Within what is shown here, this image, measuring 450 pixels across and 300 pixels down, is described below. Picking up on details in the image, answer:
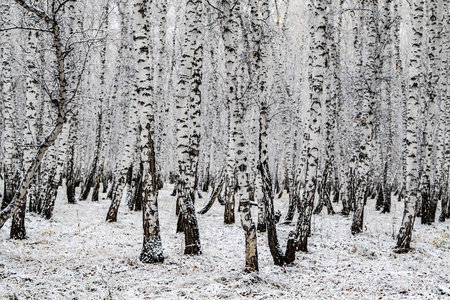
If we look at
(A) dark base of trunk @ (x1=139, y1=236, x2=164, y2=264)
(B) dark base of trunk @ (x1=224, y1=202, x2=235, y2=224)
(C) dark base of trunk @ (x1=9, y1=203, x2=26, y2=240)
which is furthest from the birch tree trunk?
(C) dark base of trunk @ (x1=9, y1=203, x2=26, y2=240)

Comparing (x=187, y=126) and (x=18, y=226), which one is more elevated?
(x=187, y=126)

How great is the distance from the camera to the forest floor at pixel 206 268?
19.0ft

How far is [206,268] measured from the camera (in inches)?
281

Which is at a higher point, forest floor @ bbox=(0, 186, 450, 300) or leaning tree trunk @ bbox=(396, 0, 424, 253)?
leaning tree trunk @ bbox=(396, 0, 424, 253)

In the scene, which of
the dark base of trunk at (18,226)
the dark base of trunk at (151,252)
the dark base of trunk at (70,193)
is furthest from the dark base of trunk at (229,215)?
the dark base of trunk at (70,193)

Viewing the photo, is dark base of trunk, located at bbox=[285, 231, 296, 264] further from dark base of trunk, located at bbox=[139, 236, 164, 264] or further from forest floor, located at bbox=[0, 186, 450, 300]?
dark base of trunk, located at bbox=[139, 236, 164, 264]

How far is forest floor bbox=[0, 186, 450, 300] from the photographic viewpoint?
5.80 m

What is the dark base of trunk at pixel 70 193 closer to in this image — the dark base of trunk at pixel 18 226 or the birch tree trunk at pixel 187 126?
the dark base of trunk at pixel 18 226

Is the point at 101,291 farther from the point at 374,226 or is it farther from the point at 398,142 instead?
the point at 398,142

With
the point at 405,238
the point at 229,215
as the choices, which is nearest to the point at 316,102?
the point at 405,238

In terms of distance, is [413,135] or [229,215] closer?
[413,135]

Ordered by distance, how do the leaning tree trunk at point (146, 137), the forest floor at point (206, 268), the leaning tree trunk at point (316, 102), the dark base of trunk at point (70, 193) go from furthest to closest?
the dark base of trunk at point (70, 193) < the leaning tree trunk at point (316, 102) < the leaning tree trunk at point (146, 137) < the forest floor at point (206, 268)

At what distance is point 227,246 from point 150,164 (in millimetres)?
3570

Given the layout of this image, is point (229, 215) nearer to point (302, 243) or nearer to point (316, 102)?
point (302, 243)
